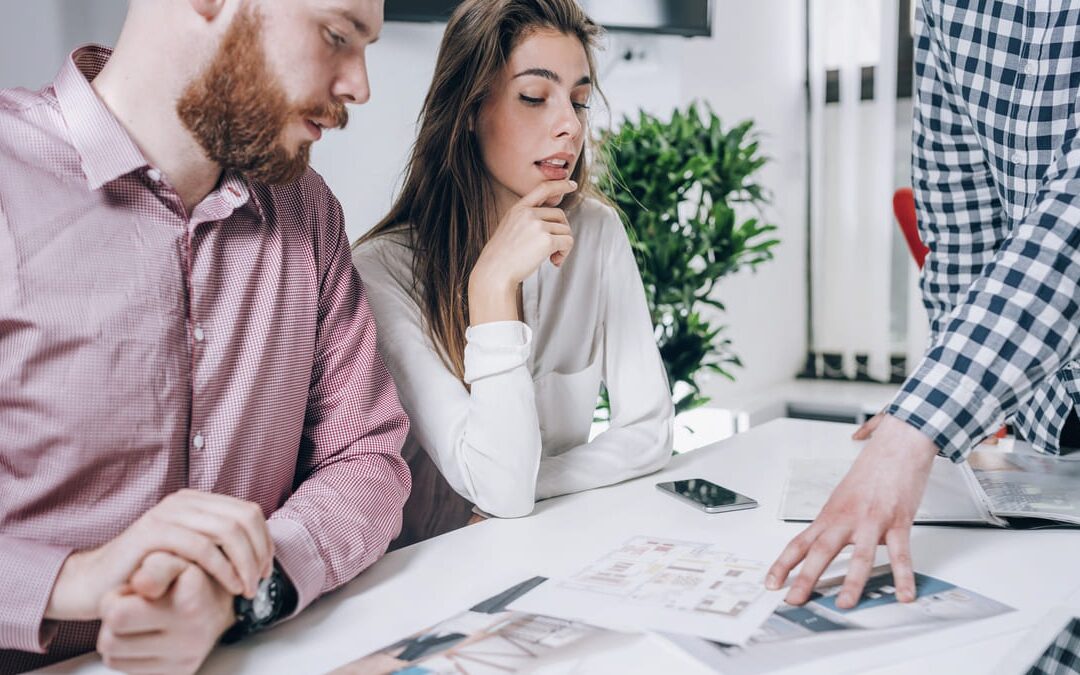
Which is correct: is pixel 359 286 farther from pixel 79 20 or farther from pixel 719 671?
pixel 79 20

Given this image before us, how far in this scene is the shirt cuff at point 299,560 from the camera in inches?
32.8

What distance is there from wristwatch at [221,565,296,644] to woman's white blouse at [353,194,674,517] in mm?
378

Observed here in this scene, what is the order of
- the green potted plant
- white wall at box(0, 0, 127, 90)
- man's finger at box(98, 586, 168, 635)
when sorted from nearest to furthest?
man's finger at box(98, 586, 168, 635) → white wall at box(0, 0, 127, 90) → the green potted plant

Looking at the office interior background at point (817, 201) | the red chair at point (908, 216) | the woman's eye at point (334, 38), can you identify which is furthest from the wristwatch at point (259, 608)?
the office interior background at point (817, 201)

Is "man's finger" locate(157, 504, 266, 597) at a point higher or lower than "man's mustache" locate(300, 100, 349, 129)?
lower

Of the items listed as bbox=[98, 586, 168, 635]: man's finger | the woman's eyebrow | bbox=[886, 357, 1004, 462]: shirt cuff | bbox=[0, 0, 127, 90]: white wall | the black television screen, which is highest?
the black television screen

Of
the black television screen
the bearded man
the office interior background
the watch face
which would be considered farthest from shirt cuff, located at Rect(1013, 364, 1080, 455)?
the office interior background

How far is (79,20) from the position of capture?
1764 mm

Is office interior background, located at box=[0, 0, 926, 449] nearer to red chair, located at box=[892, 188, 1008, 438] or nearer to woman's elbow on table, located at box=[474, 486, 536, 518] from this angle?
red chair, located at box=[892, 188, 1008, 438]

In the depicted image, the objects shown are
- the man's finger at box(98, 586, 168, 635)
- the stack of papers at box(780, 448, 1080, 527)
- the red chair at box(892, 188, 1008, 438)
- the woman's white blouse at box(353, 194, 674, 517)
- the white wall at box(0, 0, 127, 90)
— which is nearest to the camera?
the man's finger at box(98, 586, 168, 635)

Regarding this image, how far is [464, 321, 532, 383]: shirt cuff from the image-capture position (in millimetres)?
1200

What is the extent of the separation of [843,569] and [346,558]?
51 centimetres

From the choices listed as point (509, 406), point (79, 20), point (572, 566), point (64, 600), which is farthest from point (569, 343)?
point (79, 20)

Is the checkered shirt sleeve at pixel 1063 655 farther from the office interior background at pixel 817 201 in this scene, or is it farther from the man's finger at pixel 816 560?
the office interior background at pixel 817 201
